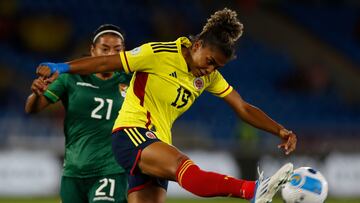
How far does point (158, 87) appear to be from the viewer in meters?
6.22

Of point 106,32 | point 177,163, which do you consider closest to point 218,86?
point 106,32

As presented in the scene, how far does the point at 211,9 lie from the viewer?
17.9 metres

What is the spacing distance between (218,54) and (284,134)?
3.05 ft

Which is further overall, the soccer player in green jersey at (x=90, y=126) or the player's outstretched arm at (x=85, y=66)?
the soccer player in green jersey at (x=90, y=126)

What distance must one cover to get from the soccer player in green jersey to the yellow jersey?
25.2 inches

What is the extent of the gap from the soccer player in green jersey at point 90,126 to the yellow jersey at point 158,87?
2.10 ft

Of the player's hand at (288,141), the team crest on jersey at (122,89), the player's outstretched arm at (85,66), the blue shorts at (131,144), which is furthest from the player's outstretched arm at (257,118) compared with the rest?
the player's outstretched arm at (85,66)

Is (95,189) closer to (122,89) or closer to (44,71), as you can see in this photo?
(122,89)

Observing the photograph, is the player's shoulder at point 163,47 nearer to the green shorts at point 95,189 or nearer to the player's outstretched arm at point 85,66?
the player's outstretched arm at point 85,66

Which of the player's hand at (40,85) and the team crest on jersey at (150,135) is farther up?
the player's hand at (40,85)

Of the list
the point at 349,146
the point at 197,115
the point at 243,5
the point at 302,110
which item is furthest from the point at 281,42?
the point at 349,146

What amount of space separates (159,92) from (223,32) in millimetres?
637

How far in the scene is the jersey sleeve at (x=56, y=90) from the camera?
6.88 metres

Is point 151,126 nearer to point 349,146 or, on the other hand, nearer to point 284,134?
point 284,134
